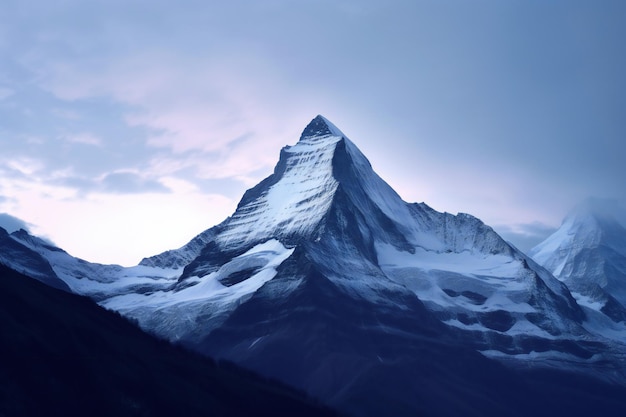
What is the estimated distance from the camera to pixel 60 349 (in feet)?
516

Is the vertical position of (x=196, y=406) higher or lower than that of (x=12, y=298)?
lower

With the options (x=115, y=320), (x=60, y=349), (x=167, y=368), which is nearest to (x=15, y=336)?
(x=60, y=349)

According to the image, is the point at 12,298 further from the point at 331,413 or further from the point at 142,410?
the point at 331,413

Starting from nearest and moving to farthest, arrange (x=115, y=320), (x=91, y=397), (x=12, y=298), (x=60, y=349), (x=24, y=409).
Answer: (x=24, y=409) < (x=91, y=397) < (x=60, y=349) < (x=12, y=298) < (x=115, y=320)

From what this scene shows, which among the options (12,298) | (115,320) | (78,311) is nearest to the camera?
(12,298)

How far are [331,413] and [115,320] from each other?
3997 centimetres

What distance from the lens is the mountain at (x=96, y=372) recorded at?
143m

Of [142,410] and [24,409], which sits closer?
[24,409]

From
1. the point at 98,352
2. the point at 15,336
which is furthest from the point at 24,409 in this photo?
the point at 98,352

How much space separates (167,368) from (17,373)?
36014 millimetres

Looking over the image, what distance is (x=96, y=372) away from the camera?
507 ft

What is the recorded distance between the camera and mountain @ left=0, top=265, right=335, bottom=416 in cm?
14325

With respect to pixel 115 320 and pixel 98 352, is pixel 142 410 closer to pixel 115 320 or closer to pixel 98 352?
pixel 98 352

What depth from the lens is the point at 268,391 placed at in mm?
186500
